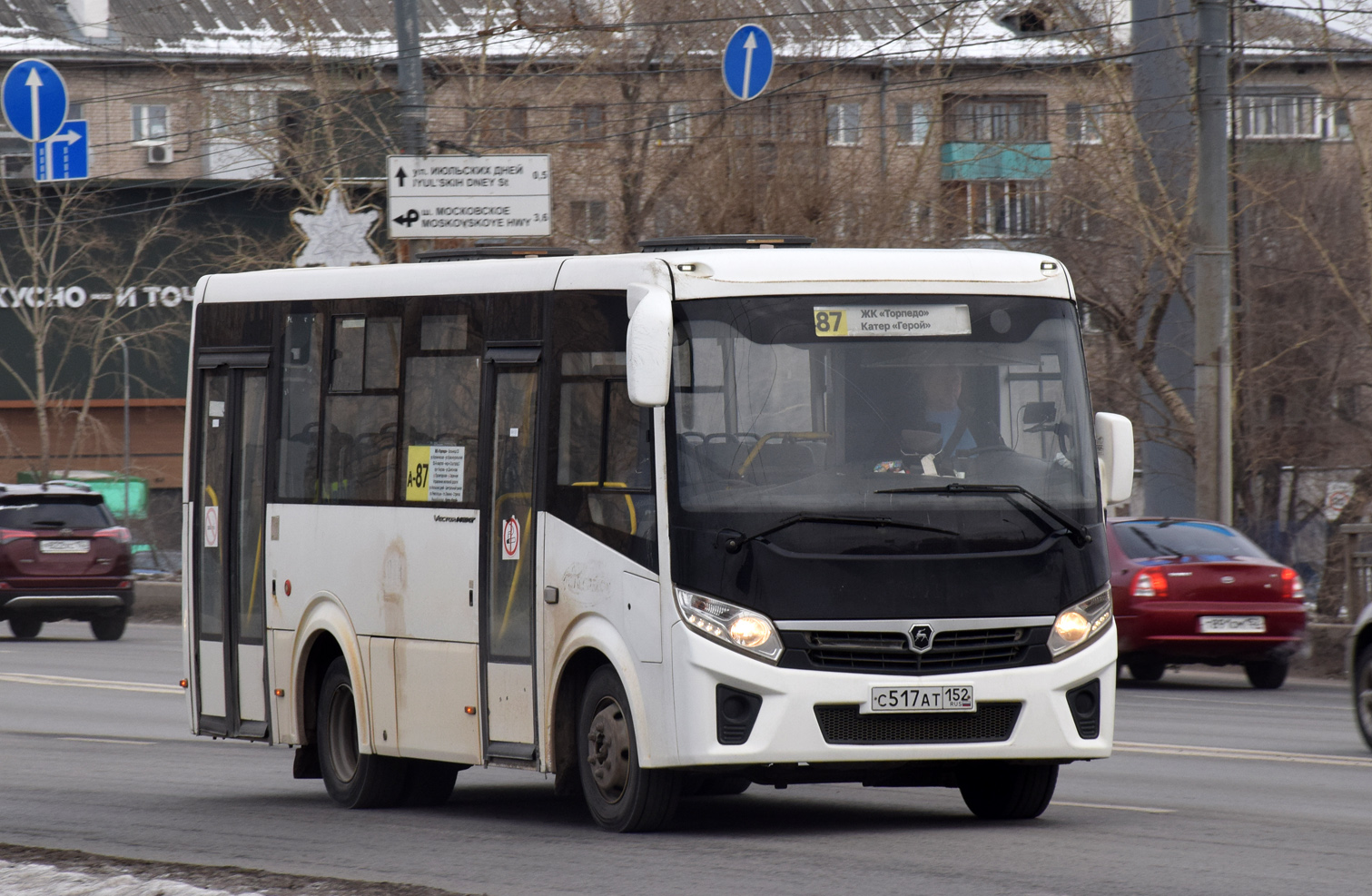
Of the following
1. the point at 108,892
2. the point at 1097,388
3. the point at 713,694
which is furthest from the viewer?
the point at 1097,388

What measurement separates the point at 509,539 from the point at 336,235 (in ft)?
34.9

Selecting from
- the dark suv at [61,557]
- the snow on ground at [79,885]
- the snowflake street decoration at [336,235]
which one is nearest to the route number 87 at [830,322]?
the snow on ground at [79,885]

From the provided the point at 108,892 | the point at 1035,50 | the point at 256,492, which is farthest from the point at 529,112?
the point at 108,892

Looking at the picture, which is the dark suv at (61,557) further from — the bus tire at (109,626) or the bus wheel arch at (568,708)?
the bus wheel arch at (568,708)

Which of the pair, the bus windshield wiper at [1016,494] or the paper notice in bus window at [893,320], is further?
the paper notice in bus window at [893,320]

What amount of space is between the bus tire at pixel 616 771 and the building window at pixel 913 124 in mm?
20378

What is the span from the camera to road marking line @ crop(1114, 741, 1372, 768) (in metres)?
13.0

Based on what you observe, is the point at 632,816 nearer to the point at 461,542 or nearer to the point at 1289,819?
the point at 461,542

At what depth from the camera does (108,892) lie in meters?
7.54

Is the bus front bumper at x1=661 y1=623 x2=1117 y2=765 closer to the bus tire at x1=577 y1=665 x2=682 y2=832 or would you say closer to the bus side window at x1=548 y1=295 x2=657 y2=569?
the bus tire at x1=577 y1=665 x2=682 y2=832

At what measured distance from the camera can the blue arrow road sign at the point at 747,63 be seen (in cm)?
2488

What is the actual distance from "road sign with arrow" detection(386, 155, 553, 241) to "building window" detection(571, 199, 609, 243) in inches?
391

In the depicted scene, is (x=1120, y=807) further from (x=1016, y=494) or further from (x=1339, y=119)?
(x=1339, y=119)

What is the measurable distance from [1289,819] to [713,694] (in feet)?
9.08
